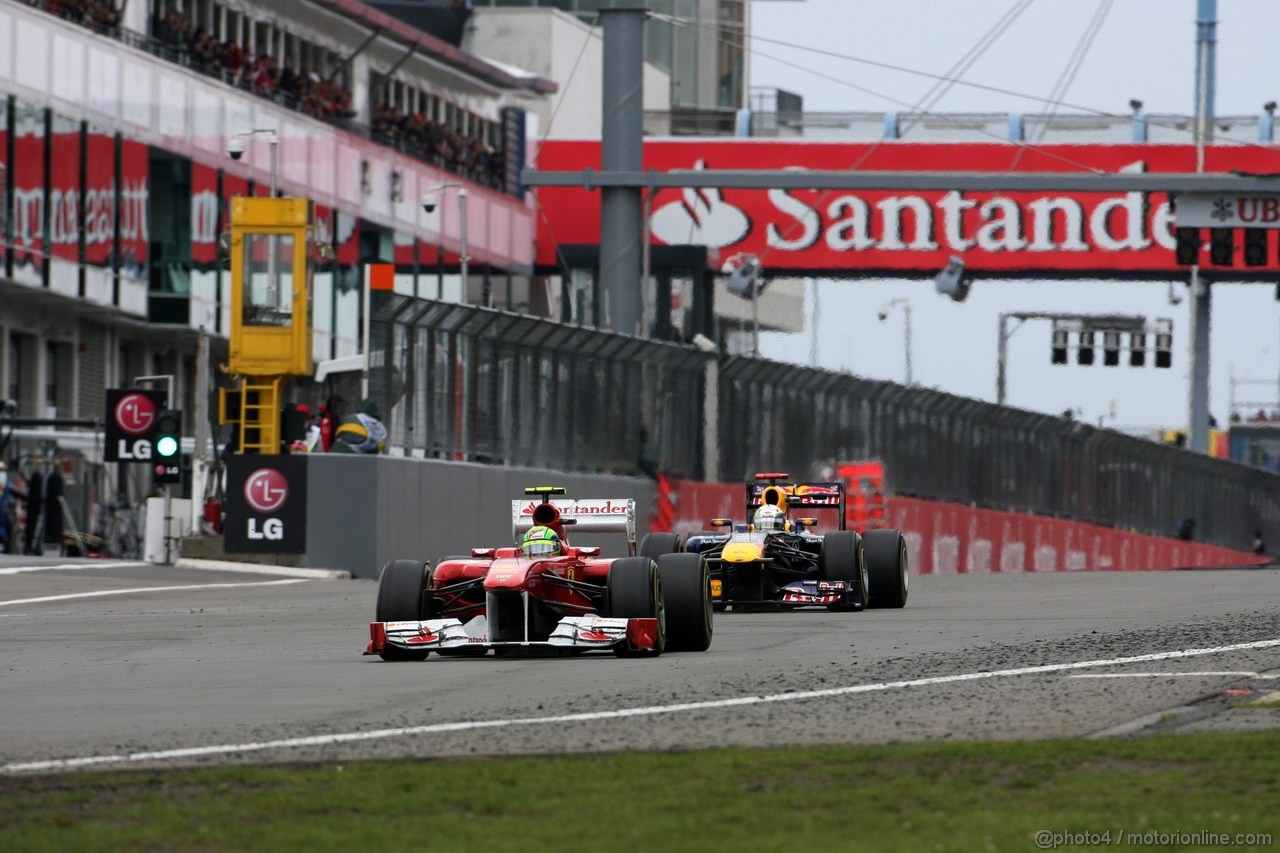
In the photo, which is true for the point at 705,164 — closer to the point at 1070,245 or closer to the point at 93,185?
the point at 1070,245

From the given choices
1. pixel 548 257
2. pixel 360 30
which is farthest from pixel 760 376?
pixel 548 257

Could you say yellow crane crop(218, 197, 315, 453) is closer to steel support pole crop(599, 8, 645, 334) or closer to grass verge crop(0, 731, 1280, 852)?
steel support pole crop(599, 8, 645, 334)

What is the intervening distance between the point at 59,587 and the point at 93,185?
70.2 ft

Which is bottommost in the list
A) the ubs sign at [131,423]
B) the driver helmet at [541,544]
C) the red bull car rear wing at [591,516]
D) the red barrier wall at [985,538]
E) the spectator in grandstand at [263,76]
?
the red barrier wall at [985,538]

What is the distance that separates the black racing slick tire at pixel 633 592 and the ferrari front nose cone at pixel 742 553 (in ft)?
19.3

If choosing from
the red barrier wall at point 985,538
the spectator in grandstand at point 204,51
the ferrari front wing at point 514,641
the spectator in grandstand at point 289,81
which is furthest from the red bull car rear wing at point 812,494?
the spectator in grandstand at point 289,81

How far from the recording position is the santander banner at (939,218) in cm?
6519

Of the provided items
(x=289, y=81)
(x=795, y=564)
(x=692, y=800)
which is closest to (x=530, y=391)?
(x=795, y=564)

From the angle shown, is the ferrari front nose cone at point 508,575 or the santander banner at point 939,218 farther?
the santander banner at point 939,218

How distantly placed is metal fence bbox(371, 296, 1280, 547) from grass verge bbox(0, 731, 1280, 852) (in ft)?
66.7

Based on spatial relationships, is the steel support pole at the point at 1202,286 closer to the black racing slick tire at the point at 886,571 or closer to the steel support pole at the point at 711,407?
the steel support pole at the point at 711,407

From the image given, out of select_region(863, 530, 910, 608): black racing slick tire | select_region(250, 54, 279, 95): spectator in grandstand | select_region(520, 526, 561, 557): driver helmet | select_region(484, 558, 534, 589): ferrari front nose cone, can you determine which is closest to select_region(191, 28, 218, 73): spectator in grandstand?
select_region(250, 54, 279, 95): spectator in grandstand

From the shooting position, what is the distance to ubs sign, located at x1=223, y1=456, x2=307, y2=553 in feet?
97.7

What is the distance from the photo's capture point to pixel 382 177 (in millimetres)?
60531
